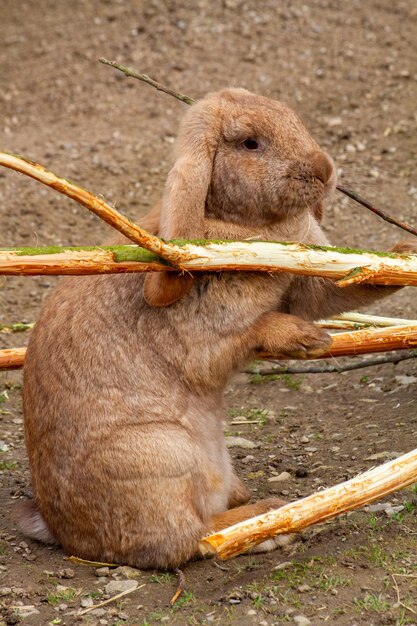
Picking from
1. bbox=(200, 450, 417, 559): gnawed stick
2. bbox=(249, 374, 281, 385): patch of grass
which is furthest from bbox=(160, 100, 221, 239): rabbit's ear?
bbox=(249, 374, 281, 385): patch of grass

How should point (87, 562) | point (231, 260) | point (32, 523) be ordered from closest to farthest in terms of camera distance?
point (231, 260) → point (87, 562) → point (32, 523)

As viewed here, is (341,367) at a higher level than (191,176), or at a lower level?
lower

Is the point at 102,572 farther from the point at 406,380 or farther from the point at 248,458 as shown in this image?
the point at 406,380

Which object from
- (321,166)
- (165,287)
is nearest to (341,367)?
(321,166)

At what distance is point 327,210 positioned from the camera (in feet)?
31.8

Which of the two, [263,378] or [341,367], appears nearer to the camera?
[341,367]

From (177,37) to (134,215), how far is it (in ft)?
10.8

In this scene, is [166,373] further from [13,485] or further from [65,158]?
[65,158]

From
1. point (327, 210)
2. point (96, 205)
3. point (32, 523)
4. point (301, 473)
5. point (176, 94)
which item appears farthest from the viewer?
point (327, 210)

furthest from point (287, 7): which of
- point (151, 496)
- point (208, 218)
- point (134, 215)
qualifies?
point (151, 496)

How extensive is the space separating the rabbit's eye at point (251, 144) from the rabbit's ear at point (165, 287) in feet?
2.49

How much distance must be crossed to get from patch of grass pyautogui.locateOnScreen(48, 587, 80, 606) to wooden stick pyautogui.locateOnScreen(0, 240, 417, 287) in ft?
5.00

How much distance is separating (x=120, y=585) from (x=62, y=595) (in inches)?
11.0

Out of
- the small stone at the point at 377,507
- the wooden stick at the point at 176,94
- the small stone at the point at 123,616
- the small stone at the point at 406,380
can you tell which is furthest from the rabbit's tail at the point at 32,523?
the small stone at the point at 406,380
